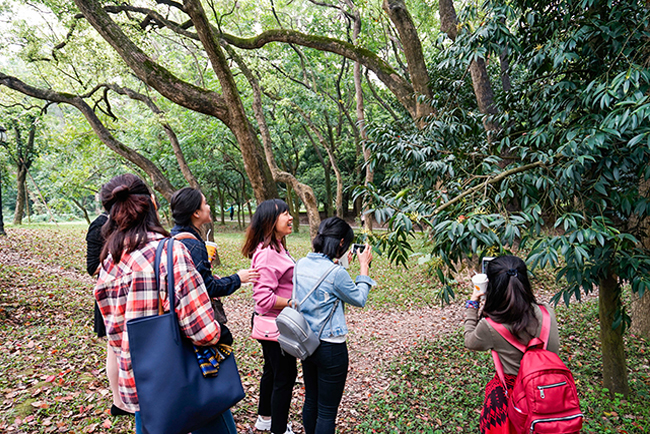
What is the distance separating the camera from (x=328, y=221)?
8.35ft

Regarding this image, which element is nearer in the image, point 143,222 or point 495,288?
point 143,222

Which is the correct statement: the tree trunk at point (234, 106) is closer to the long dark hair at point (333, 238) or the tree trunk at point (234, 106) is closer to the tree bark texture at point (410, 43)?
the tree bark texture at point (410, 43)

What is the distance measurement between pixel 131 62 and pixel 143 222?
16.4 ft

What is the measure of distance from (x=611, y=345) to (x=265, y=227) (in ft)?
12.8

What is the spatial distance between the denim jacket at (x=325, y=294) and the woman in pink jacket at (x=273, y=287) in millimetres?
383

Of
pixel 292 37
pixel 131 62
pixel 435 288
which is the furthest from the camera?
pixel 435 288

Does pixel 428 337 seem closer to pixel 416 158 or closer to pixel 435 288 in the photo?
pixel 435 288

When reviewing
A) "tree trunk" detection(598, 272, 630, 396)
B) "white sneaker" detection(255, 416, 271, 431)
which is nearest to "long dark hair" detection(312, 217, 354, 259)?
"white sneaker" detection(255, 416, 271, 431)

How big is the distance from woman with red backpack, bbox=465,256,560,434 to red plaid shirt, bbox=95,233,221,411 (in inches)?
57.8

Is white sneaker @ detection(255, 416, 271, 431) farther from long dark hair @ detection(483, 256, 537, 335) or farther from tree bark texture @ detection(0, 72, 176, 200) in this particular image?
tree bark texture @ detection(0, 72, 176, 200)

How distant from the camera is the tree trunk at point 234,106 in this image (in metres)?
5.74

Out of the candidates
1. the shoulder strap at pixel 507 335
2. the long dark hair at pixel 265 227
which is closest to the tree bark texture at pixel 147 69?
the long dark hair at pixel 265 227

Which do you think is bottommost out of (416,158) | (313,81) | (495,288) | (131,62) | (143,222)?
(495,288)

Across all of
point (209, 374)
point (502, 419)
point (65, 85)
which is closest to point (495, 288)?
point (502, 419)
